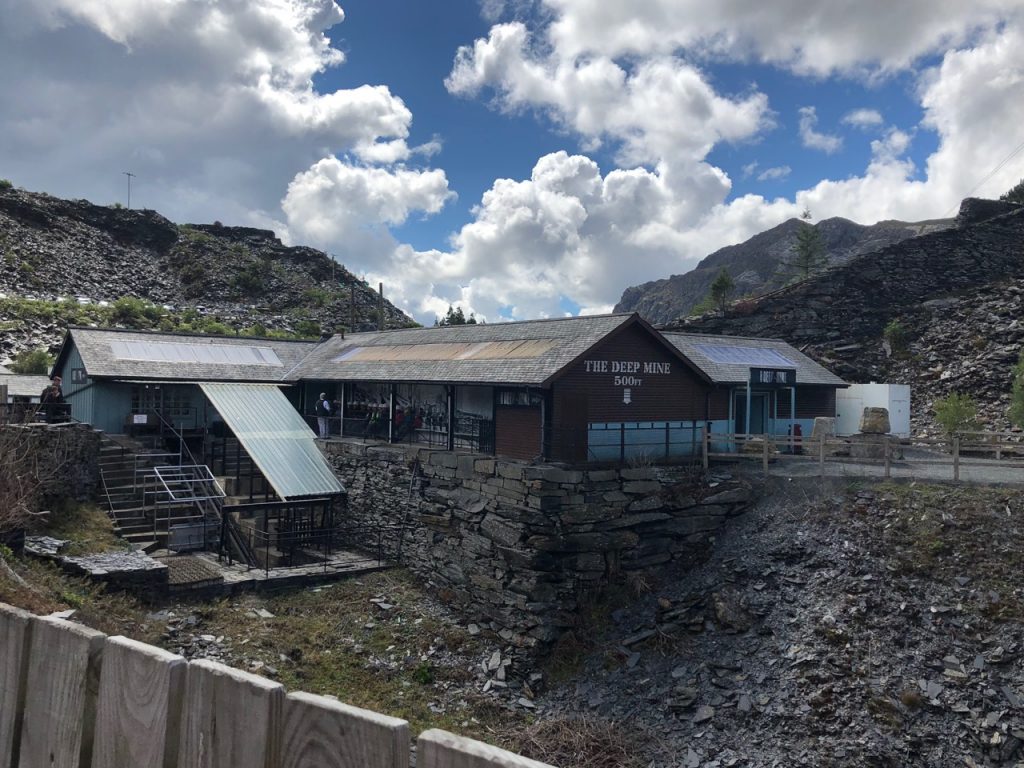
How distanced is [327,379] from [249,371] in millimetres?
4414

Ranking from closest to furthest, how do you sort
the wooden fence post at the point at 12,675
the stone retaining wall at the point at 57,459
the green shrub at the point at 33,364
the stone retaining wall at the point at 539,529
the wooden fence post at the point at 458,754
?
1. the wooden fence post at the point at 458,754
2. the wooden fence post at the point at 12,675
3. the stone retaining wall at the point at 539,529
4. the stone retaining wall at the point at 57,459
5. the green shrub at the point at 33,364

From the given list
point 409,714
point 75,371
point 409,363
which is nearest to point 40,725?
point 409,714

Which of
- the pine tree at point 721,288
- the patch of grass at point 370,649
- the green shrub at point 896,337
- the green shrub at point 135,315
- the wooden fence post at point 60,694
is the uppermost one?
the pine tree at point 721,288

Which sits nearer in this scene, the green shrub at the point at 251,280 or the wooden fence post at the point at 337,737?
the wooden fence post at the point at 337,737

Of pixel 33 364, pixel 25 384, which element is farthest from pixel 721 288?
pixel 33 364

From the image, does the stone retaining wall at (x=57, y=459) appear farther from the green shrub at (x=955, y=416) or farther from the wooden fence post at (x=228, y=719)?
the green shrub at (x=955, y=416)

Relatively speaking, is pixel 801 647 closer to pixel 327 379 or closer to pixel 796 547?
pixel 796 547

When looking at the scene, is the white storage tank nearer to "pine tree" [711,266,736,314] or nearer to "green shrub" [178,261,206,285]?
"pine tree" [711,266,736,314]

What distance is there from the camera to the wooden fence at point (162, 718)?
1874 millimetres

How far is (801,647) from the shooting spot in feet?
46.3

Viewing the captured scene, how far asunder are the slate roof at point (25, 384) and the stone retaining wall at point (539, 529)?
643 inches

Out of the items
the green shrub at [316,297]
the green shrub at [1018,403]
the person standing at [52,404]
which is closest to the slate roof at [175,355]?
the person standing at [52,404]

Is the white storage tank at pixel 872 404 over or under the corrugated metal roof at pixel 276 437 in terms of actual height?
over

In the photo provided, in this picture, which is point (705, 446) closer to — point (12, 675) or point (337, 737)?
point (12, 675)
